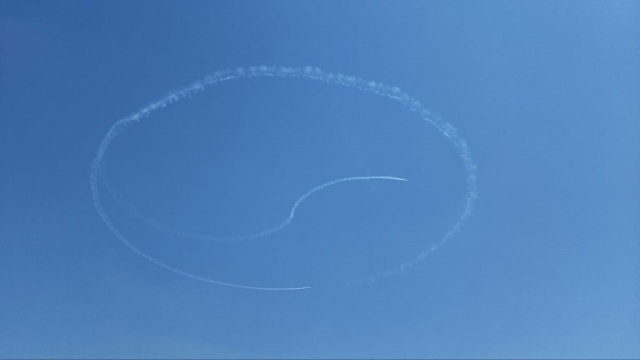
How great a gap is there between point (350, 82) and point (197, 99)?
2.95 m

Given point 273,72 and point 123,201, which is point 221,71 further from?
point 123,201

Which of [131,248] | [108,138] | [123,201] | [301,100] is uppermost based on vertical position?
[301,100]

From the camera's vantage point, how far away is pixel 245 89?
33.5 feet

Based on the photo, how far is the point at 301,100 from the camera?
404 inches

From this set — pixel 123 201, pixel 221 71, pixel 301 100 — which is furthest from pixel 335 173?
pixel 123 201

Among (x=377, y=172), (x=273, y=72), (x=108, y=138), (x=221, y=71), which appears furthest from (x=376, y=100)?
(x=108, y=138)

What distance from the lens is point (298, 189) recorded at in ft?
34.2

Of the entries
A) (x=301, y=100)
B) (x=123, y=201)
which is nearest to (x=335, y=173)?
(x=301, y=100)

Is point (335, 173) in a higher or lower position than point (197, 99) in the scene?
lower

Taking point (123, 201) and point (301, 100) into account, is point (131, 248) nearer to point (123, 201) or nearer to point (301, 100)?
point (123, 201)

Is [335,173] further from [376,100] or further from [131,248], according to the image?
[131,248]

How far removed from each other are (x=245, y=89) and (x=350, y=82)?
201 centimetres

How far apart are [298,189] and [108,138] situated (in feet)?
12.4

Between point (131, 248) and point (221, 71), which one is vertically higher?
point (221, 71)
